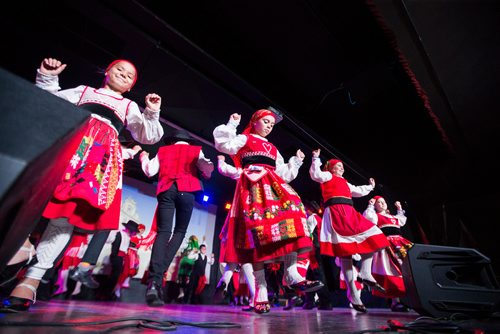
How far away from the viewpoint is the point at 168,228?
7.14 feet

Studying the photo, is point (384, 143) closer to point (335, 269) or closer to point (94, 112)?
point (335, 269)

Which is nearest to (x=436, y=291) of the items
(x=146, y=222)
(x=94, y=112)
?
(x=94, y=112)

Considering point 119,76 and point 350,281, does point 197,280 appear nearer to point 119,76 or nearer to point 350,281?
point 350,281

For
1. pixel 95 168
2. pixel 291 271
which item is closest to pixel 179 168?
pixel 95 168

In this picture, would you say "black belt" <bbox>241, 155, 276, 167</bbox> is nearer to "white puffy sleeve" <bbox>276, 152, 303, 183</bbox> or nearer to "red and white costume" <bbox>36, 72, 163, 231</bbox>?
"white puffy sleeve" <bbox>276, 152, 303, 183</bbox>

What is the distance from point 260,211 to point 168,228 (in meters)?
0.86

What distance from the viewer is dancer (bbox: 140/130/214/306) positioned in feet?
6.70

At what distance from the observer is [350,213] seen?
263 cm

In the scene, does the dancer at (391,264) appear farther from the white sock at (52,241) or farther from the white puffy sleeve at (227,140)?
the white sock at (52,241)

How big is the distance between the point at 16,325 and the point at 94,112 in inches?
41.5

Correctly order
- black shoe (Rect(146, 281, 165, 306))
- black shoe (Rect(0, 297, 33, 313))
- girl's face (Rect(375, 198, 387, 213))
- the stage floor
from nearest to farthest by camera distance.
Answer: the stage floor → black shoe (Rect(0, 297, 33, 313)) → black shoe (Rect(146, 281, 165, 306)) → girl's face (Rect(375, 198, 387, 213))

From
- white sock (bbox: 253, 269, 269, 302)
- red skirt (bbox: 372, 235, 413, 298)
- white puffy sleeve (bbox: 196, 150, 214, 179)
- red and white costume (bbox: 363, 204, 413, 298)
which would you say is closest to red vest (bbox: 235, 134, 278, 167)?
white puffy sleeve (bbox: 196, 150, 214, 179)

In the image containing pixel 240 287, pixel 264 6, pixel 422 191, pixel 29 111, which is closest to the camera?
pixel 29 111

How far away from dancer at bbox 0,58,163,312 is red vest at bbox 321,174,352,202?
6.86ft
